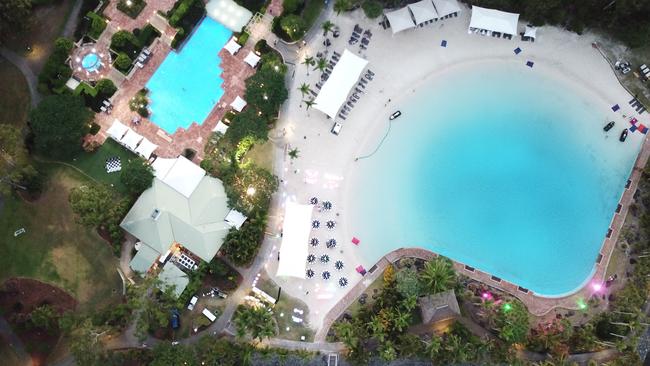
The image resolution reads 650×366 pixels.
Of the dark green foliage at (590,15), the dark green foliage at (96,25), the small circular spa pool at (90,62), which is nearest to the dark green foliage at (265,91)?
the small circular spa pool at (90,62)

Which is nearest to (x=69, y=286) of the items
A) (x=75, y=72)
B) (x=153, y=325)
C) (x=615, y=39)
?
(x=153, y=325)

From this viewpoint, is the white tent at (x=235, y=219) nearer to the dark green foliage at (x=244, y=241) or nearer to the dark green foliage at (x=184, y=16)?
the dark green foliage at (x=244, y=241)

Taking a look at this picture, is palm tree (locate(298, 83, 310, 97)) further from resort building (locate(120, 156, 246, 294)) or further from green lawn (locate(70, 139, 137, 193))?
green lawn (locate(70, 139, 137, 193))

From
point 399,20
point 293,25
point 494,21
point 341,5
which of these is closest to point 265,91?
point 293,25

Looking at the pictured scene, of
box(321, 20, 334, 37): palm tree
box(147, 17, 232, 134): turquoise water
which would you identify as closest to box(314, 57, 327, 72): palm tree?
box(321, 20, 334, 37): palm tree

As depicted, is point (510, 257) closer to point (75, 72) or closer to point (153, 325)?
point (153, 325)

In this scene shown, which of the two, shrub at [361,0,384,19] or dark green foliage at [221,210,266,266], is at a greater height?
shrub at [361,0,384,19]
